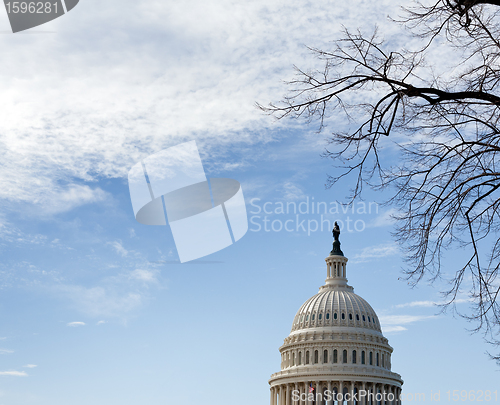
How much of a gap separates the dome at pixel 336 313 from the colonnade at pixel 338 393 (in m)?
11.5

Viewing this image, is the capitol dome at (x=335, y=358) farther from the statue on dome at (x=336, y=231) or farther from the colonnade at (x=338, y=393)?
the statue on dome at (x=336, y=231)

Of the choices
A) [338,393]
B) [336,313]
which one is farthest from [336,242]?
[338,393]

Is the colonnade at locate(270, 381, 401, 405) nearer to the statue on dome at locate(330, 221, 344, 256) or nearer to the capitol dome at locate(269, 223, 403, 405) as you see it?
the capitol dome at locate(269, 223, 403, 405)

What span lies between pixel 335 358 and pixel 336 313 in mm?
9328

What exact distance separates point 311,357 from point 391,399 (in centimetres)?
1707

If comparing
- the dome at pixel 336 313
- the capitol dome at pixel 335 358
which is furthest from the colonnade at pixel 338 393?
the dome at pixel 336 313

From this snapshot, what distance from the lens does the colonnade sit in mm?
111375

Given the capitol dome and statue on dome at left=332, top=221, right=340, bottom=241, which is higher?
statue on dome at left=332, top=221, right=340, bottom=241

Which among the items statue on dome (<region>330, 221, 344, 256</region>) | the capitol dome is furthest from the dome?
statue on dome (<region>330, 221, 344, 256</region>)

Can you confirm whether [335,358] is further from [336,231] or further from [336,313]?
[336,231]

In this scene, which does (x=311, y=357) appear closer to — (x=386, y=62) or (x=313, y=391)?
(x=313, y=391)

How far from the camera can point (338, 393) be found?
111438 mm

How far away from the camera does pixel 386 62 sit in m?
13.4

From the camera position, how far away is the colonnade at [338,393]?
11138 cm
